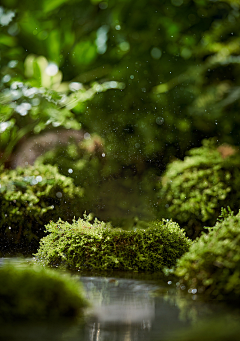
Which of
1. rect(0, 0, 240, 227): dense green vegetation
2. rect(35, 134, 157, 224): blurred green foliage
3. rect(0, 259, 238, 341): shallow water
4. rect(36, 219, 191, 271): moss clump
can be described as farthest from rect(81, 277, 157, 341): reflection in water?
rect(35, 134, 157, 224): blurred green foliage

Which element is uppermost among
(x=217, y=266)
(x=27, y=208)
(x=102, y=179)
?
(x=102, y=179)

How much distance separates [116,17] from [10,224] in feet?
9.84

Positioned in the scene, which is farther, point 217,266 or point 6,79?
point 6,79

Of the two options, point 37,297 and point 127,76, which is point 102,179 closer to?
point 127,76

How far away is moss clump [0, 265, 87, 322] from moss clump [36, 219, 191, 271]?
1.37 m

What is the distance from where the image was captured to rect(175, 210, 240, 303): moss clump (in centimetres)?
222

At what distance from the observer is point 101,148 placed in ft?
22.5

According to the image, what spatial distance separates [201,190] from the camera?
15.4 ft

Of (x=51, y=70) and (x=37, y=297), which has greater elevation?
(x=51, y=70)

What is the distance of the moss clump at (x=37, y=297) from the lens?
5.97 ft

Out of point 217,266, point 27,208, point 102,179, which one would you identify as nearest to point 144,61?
point 102,179

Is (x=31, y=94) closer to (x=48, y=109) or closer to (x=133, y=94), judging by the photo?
(x=48, y=109)

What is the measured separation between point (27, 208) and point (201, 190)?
236 cm

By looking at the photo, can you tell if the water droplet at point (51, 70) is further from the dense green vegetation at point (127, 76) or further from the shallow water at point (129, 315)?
the shallow water at point (129, 315)
